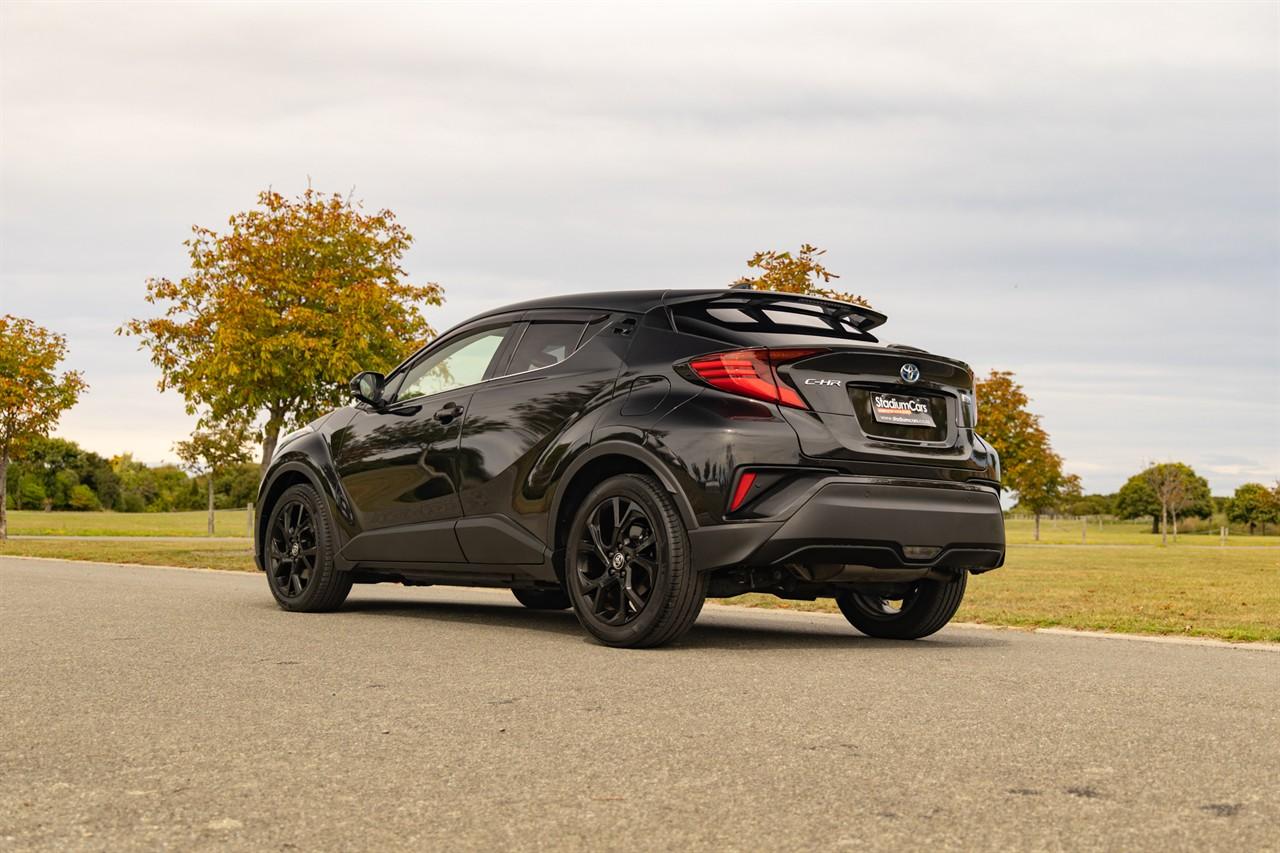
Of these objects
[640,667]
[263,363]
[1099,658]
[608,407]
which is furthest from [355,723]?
[263,363]

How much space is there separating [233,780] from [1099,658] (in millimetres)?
4690

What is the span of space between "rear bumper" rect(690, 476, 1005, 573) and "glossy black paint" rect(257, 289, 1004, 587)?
13 millimetres

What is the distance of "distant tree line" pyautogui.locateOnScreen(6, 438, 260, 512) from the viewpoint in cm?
9950

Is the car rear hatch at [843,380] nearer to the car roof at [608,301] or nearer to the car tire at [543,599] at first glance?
the car roof at [608,301]

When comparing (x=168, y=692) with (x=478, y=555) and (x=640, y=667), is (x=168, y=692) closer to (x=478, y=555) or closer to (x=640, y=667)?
(x=640, y=667)

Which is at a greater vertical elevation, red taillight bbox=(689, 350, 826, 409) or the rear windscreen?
the rear windscreen

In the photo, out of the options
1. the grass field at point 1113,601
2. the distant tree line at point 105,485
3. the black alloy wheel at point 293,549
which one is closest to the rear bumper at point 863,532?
the grass field at point 1113,601

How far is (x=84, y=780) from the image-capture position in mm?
3684

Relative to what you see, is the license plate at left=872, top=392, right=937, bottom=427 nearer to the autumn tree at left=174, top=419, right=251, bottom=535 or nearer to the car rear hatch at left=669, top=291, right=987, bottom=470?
the car rear hatch at left=669, top=291, right=987, bottom=470

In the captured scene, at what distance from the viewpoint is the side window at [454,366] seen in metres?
7.95

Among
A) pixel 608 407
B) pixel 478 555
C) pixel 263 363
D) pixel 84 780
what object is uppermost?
pixel 263 363

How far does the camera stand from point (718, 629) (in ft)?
26.8

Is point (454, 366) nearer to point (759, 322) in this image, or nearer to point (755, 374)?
point (759, 322)

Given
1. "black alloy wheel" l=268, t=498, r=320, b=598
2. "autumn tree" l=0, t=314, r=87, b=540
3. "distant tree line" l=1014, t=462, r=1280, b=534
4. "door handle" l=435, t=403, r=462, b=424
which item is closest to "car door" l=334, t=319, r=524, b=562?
"door handle" l=435, t=403, r=462, b=424
